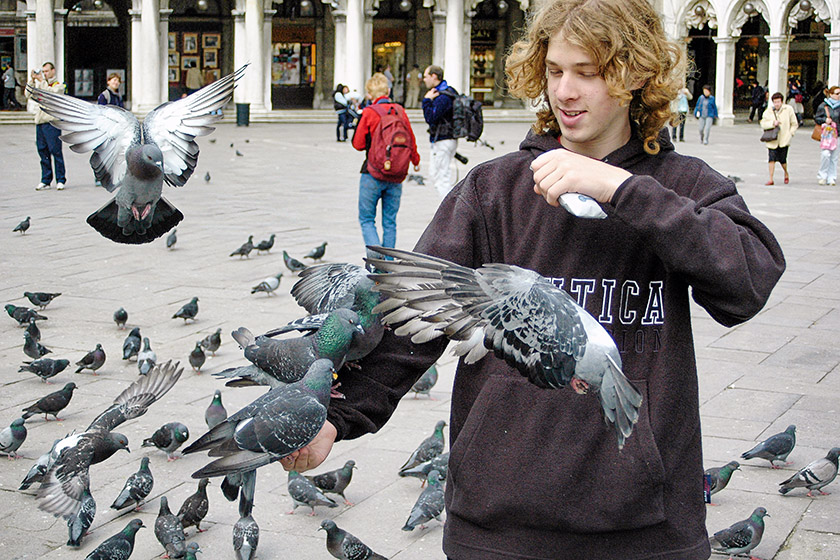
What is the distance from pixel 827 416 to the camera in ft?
19.0

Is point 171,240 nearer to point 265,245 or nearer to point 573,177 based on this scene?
point 265,245

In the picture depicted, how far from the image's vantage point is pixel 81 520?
4.18 meters

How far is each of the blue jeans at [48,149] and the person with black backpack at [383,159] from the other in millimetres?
6564

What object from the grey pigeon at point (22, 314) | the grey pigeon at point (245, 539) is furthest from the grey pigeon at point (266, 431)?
the grey pigeon at point (22, 314)

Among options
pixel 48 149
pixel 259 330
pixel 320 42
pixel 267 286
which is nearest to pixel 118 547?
pixel 259 330

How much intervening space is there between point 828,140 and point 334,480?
45.9 ft

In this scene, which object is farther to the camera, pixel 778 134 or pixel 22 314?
pixel 778 134

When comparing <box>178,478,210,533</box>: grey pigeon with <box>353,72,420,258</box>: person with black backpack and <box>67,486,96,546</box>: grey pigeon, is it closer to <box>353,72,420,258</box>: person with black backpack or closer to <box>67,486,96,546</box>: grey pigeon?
<box>67,486,96,546</box>: grey pigeon

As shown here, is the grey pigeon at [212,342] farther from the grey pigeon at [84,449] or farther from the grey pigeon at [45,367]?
the grey pigeon at [84,449]

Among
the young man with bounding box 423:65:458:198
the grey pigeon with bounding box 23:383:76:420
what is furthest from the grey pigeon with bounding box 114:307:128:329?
the young man with bounding box 423:65:458:198

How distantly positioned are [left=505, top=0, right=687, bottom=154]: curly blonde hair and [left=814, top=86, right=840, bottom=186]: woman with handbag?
15.7 m

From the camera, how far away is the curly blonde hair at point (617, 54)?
1.86 meters

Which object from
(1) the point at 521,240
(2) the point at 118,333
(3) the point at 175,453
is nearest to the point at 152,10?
A: (2) the point at 118,333

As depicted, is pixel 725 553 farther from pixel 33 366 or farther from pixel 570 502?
pixel 33 366
